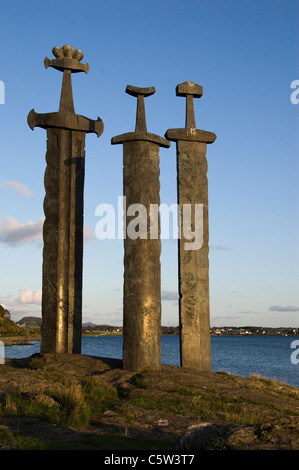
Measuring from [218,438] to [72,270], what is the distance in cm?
1106

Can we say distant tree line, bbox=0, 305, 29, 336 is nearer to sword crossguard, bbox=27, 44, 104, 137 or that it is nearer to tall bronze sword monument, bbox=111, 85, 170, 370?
sword crossguard, bbox=27, 44, 104, 137

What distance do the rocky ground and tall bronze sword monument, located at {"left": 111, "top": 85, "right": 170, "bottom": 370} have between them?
2.22ft

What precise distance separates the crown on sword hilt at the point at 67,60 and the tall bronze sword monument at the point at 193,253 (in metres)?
3.48

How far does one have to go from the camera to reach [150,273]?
582 inches

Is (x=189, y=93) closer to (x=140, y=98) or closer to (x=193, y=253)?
(x=140, y=98)

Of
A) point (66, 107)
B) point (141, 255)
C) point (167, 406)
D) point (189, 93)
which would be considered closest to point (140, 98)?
point (189, 93)

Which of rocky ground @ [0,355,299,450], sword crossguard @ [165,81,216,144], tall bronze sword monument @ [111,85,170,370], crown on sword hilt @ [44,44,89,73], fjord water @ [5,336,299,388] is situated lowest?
fjord water @ [5,336,299,388]

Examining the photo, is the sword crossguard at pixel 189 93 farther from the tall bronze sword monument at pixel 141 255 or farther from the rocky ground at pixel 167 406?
the rocky ground at pixel 167 406

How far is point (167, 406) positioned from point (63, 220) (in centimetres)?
791

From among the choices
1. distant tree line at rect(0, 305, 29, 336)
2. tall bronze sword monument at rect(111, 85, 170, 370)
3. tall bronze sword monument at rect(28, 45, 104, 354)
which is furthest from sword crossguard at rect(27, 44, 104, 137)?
distant tree line at rect(0, 305, 29, 336)

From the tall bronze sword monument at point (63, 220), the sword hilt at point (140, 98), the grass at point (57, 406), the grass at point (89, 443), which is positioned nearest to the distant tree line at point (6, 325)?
the tall bronze sword monument at point (63, 220)

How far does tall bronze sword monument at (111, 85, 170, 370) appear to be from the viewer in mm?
14492
